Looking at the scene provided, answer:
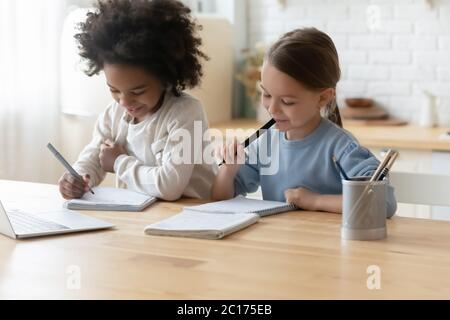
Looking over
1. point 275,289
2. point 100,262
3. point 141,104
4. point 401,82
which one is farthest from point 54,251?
point 401,82

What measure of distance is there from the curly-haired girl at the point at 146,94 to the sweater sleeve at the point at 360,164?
1.46 feet

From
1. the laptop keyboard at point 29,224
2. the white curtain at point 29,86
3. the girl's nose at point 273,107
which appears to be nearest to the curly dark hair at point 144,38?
the girl's nose at point 273,107

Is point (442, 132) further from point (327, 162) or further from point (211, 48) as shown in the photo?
point (327, 162)

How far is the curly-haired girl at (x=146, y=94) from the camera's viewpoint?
7.36 ft

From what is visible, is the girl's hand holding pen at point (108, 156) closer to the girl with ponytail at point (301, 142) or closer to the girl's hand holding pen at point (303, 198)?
the girl with ponytail at point (301, 142)

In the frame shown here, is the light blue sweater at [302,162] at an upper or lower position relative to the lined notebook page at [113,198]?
upper

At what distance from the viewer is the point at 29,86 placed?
3344mm

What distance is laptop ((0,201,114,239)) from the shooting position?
1730 millimetres

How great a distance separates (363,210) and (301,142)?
0.50 m

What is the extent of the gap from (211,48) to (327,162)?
215cm

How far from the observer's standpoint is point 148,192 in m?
2.22

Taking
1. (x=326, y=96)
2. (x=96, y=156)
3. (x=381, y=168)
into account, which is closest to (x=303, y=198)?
(x=326, y=96)

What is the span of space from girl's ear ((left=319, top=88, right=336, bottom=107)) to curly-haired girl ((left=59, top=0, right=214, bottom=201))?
0.40 meters

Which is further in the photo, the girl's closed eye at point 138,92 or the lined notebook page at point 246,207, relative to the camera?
the girl's closed eye at point 138,92
